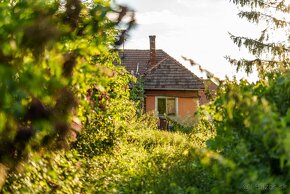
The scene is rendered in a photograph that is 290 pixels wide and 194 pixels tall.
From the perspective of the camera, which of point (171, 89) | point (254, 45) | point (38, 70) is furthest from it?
point (171, 89)

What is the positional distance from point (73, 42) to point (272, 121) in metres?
2.55

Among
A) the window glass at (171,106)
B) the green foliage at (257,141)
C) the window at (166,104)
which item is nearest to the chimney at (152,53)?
the window at (166,104)

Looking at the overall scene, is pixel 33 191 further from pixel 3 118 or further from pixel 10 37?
pixel 10 37

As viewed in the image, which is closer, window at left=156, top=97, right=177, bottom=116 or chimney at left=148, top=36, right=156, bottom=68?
window at left=156, top=97, right=177, bottom=116

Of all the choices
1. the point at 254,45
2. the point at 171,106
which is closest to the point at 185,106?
the point at 171,106

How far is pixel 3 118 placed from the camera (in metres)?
3.91

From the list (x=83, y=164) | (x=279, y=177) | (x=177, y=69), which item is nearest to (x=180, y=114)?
(x=177, y=69)

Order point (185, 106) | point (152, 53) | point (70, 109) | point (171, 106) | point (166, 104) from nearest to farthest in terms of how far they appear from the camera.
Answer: point (70, 109) → point (185, 106) → point (166, 104) → point (171, 106) → point (152, 53)

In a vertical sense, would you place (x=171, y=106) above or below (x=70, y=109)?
below

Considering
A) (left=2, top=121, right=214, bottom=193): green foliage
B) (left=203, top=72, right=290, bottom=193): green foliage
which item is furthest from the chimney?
(left=203, top=72, right=290, bottom=193): green foliage

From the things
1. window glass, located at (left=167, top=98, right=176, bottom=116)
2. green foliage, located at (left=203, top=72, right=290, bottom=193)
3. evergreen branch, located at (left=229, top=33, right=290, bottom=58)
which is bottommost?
window glass, located at (left=167, top=98, right=176, bottom=116)

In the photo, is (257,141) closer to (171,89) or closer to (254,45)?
(254,45)

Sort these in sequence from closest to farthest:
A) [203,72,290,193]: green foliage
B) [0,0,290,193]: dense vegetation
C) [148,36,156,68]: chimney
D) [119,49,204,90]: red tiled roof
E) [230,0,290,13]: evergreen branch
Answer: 1. [203,72,290,193]: green foliage
2. [0,0,290,193]: dense vegetation
3. [230,0,290,13]: evergreen branch
4. [119,49,204,90]: red tiled roof
5. [148,36,156,68]: chimney

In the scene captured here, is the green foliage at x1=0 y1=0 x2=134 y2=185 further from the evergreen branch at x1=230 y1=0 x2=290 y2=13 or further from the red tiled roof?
the red tiled roof
